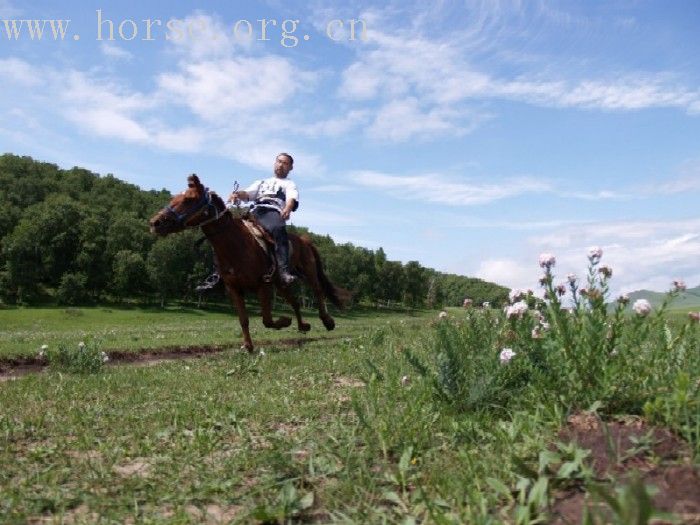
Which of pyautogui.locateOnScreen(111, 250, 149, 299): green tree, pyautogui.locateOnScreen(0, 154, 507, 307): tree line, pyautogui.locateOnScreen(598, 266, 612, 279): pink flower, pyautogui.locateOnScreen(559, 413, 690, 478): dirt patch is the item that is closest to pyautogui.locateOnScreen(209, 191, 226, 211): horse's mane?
pyautogui.locateOnScreen(598, 266, 612, 279): pink flower

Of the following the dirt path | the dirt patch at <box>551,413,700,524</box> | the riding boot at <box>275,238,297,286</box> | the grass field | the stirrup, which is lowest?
the dirt path

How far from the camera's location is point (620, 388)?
3393 millimetres

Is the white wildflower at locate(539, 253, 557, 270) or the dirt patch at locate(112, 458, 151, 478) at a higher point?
the white wildflower at locate(539, 253, 557, 270)

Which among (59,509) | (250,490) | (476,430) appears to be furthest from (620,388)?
(59,509)

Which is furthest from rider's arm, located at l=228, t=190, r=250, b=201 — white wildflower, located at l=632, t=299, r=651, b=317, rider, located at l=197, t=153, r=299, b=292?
white wildflower, located at l=632, t=299, r=651, b=317

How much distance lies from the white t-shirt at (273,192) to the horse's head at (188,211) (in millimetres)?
1743

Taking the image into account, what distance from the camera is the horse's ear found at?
1108 cm

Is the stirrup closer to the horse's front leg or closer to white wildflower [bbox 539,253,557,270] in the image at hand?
the horse's front leg

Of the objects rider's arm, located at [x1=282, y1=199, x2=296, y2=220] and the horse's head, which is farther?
rider's arm, located at [x1=282, y1=199, x2=296, y2=220]

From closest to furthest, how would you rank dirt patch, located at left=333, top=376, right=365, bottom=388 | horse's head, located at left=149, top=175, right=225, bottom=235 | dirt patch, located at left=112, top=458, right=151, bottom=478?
dirt patch, located at left=112, top=458, right=151, bottom=478 < dirt patch, located at left=333, top=376, right=365, bottom=388 < horse's head, located at left=149, top=175, right=225, bottom=235

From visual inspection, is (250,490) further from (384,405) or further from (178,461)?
(384,405)

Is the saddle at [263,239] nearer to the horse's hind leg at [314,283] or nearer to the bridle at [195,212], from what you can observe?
the bridle at [195,212]

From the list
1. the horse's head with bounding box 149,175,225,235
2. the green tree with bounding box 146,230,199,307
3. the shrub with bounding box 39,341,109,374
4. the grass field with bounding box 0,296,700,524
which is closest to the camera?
the grass field with bounding box 0,296,700,524

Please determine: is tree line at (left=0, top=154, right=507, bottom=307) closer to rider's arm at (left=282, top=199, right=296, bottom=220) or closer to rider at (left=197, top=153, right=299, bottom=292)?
rider at (left=197, top=153, right=299, bottom=292)
